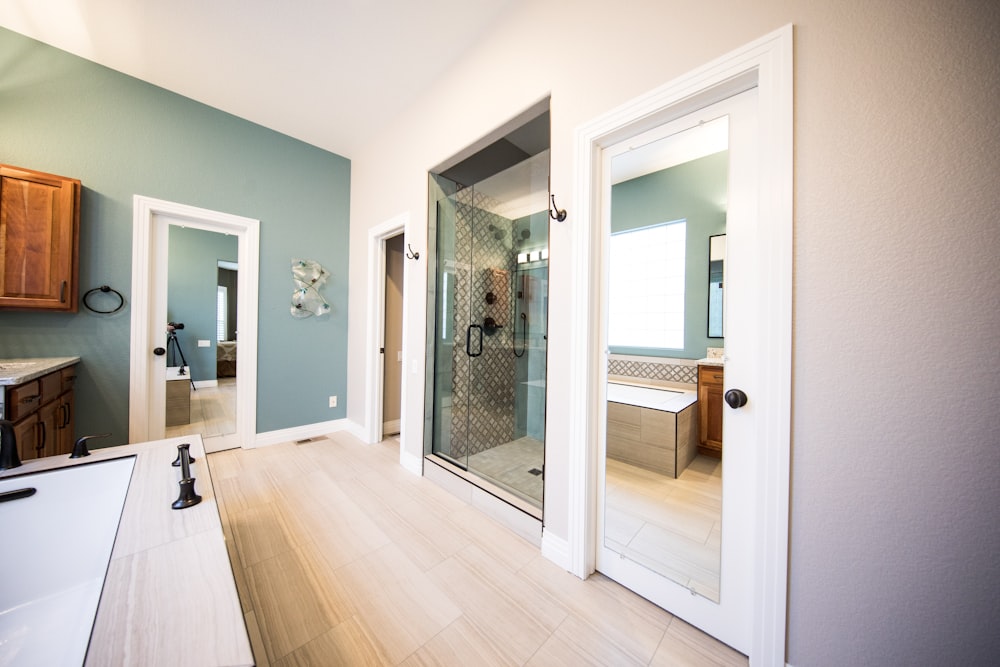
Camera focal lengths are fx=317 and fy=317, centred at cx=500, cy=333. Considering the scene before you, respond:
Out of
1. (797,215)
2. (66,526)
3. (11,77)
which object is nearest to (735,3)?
(797,215)

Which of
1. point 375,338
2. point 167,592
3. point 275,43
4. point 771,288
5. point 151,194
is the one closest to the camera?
point 167,592

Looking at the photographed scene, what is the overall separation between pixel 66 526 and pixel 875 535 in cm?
233

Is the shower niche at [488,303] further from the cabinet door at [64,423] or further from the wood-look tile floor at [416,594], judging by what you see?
the cabinet door at [64,423]

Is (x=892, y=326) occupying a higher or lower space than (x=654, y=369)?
higher

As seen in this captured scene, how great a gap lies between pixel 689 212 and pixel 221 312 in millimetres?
4028

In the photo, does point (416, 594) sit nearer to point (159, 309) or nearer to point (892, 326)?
point (892, 326)

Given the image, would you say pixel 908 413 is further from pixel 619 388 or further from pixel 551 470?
pixel 551 470

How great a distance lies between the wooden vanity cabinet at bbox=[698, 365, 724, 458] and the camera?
1.48m

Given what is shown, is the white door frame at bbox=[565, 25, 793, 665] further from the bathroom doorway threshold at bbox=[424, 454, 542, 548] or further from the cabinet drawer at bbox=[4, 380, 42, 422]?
the cabinet drawer at bbox=[4, 380, 42, 422]

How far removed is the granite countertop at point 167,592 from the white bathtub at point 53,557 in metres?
0.11

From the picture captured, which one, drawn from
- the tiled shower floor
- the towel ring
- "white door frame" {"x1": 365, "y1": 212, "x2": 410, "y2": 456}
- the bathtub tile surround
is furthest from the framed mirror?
the towel ring

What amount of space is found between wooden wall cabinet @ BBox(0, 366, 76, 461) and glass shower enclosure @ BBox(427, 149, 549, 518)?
2.08 meters

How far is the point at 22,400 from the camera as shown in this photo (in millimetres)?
1596

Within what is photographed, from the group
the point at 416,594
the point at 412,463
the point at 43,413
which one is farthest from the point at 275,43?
the point at 416,594
